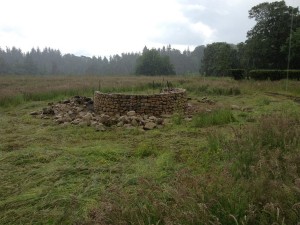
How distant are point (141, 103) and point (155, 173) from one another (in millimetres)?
4994

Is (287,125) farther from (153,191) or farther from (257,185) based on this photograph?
(153,191)

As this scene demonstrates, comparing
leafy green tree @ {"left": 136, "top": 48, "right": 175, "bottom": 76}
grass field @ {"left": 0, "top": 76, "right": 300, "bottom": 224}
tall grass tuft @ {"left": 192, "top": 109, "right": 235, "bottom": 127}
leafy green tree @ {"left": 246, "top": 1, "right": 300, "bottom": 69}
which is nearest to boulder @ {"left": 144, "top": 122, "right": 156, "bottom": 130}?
grass field @ {"left": 0, "top": 76, "right": 300, "bottom": 224}

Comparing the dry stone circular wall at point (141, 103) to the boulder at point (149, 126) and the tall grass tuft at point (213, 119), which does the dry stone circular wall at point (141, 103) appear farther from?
the tall grass tuft at point (213, 119)

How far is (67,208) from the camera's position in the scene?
3.28 metres

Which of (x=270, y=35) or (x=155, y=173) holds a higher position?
(x=270, y=35)

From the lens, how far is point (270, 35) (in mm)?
39062

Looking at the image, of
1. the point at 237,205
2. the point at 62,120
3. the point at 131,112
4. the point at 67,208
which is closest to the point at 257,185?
the point at 237,205

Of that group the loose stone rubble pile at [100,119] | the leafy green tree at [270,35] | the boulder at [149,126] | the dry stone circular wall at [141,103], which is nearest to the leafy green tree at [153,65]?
the leafy green tree at [270,35]

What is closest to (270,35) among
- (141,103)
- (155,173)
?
(141,103)

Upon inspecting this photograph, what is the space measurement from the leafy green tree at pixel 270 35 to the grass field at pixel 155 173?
34041 mm

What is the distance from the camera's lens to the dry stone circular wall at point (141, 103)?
8992 mm

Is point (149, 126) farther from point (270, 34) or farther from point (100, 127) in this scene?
point (270, 34)

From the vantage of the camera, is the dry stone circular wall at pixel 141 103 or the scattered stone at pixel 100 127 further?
the dry stone circular wall at pixel 141 103

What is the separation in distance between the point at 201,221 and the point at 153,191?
968 mm
